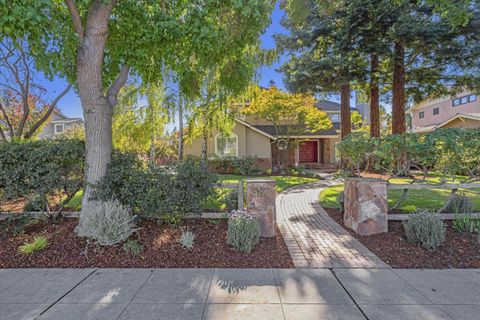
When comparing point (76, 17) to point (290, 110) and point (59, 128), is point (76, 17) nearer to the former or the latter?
point (290, 110)

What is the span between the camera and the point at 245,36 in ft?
16.1

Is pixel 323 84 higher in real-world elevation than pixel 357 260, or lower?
higher

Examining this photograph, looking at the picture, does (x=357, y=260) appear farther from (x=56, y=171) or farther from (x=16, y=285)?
(x=56, y=171)

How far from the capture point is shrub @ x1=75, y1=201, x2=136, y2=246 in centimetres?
405

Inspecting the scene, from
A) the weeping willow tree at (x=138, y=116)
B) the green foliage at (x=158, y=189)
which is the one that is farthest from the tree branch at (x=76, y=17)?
the weeping willow tree at (x=138, y=116)

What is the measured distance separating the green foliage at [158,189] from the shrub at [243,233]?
3.00ft

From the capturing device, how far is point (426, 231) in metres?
4.23

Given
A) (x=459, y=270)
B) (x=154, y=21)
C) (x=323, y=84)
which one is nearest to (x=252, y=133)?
(x=323, y=84)

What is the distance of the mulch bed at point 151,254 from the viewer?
3.78 m

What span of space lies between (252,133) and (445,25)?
36.8 feet

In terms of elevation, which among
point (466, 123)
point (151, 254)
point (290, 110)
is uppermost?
point (290, 110)

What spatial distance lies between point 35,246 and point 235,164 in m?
→ 11.7

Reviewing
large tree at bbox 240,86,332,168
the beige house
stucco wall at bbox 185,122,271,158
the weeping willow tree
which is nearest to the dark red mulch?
the weeping willow tree

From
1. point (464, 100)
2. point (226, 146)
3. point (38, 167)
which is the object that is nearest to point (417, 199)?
point (38, 167)
